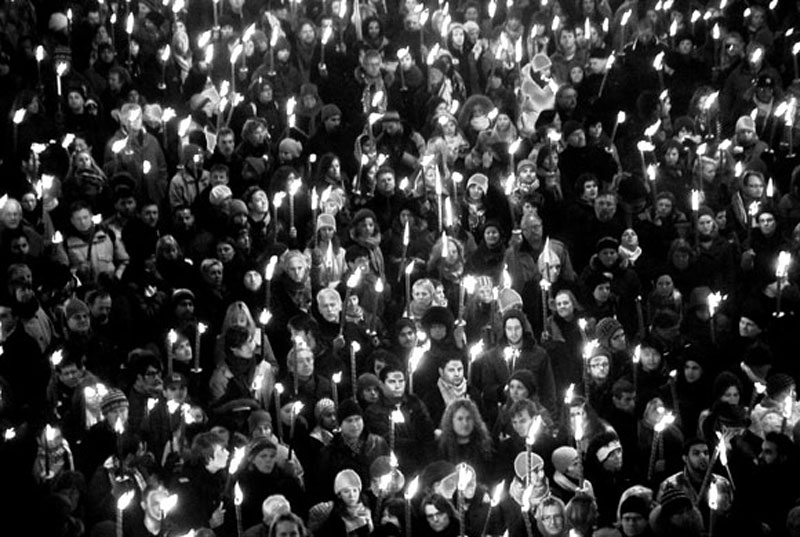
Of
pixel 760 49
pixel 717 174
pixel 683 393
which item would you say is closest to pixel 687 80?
pixel 760 49

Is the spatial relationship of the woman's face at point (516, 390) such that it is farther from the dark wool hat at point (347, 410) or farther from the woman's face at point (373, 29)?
the woman's face at point (373, 29)

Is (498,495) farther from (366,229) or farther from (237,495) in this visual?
(366,229)

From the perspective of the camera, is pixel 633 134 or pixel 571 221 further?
pixel 633 134

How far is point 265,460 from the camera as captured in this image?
34.8 feet

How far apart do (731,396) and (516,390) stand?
1.53m

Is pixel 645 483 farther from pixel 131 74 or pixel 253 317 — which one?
pixel 131 74

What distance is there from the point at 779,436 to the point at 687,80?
20.2 feet

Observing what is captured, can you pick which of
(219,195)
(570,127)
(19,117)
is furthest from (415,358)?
(19,117)

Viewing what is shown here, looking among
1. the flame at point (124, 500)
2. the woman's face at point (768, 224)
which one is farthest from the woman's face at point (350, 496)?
the woman's face at point (768, 224)

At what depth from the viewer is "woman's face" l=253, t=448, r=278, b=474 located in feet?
34.7

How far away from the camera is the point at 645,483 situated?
10.8m

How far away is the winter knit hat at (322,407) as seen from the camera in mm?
11344

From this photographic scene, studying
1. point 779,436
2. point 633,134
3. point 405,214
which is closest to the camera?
point 779,436

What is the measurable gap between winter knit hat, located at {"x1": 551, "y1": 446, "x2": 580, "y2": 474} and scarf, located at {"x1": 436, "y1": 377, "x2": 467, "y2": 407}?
1196 mm
